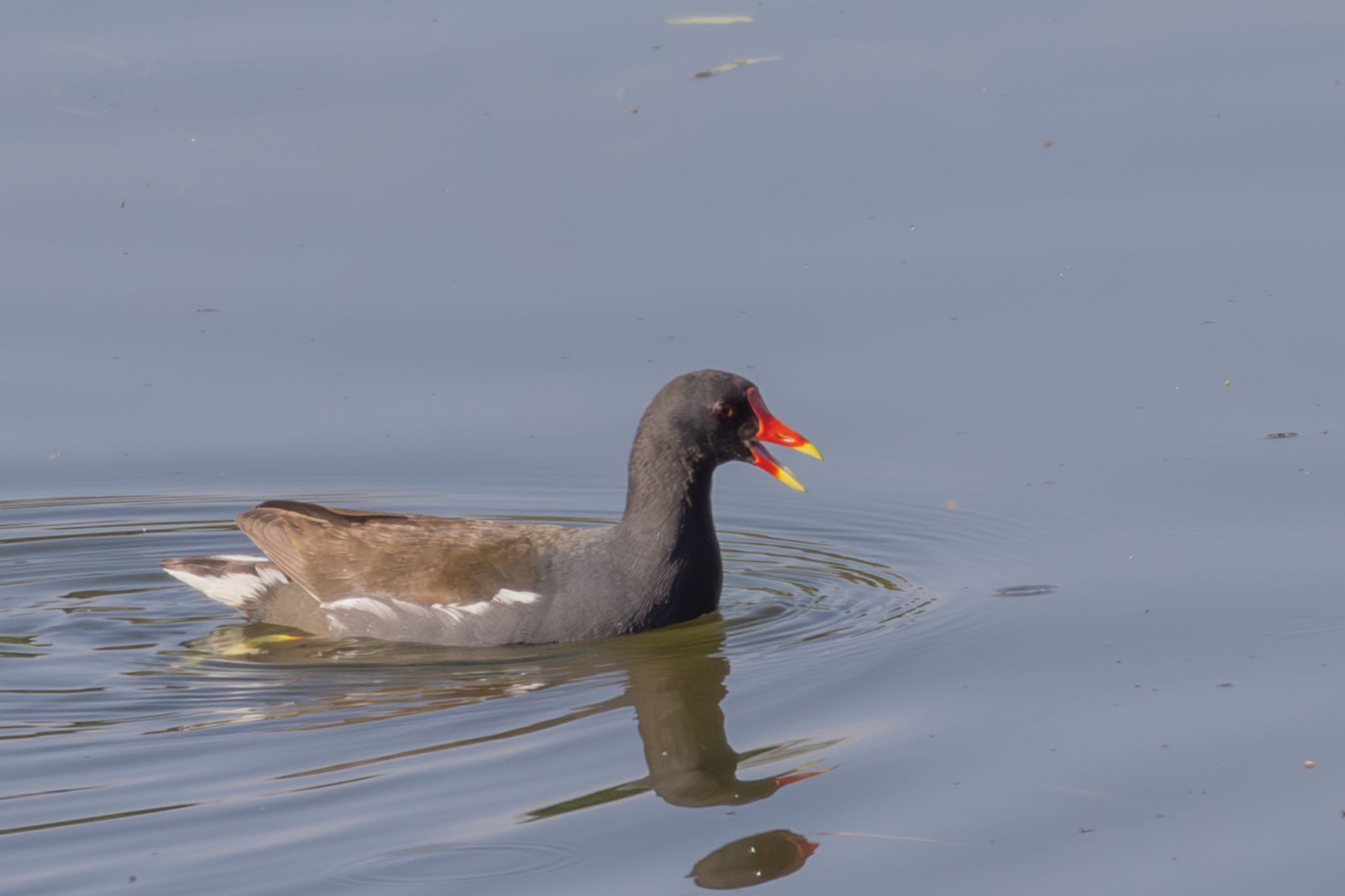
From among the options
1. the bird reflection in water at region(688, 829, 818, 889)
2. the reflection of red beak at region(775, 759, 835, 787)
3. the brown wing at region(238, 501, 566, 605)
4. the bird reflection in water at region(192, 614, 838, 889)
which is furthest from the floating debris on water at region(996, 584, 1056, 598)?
the bird reflection in water at region(688, 829, 818, 889)

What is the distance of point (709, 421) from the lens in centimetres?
775

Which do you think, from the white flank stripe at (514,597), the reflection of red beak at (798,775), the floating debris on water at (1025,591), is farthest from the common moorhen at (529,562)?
the reflection of red beak at (798,775)

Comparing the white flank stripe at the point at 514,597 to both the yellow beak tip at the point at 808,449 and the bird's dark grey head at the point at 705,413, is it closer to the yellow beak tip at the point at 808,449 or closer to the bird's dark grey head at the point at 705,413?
the bird's dark grey head at the point at 705,413

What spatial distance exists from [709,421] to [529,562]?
A: 86 centimetres

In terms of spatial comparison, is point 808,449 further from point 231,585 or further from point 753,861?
point 753,861

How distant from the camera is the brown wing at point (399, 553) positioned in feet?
25.1

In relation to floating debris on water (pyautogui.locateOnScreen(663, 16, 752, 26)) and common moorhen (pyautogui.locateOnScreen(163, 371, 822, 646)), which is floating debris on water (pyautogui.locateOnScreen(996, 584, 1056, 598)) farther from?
floating debris on water (pyautogui.locateOnScreen(663, 16, 752, 26))

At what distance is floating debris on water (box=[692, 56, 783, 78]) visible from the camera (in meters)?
11.1

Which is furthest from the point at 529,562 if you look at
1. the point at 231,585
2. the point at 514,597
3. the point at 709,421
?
the point at 231,585

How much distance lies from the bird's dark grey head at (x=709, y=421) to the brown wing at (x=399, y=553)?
0.57 m

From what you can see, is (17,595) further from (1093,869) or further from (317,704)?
(1093,869)

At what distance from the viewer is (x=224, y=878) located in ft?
16.8

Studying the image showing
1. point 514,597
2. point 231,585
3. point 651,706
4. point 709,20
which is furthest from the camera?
point 709,20

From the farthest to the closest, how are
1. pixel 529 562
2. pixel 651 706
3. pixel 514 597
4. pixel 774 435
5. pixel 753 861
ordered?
pixel 774 435, pixel 529 562, pixel 514 597, pixel 651 706, pixel 753 861
